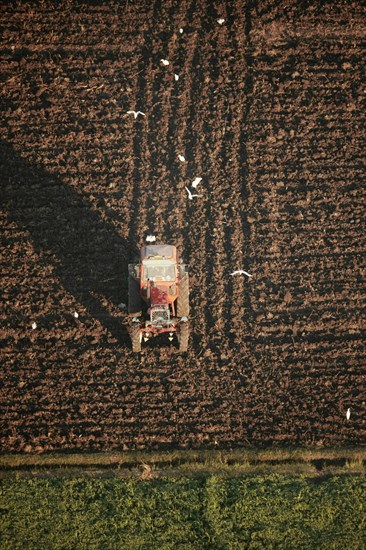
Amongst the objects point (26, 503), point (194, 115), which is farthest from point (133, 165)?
point (26, 503)

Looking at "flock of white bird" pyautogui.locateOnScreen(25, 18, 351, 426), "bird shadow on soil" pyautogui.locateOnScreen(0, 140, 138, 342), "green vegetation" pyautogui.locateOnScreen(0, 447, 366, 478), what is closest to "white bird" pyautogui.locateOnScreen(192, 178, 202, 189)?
"flock of white bird" pyautogui.locateOnScreen(25, 18, 351, 426)

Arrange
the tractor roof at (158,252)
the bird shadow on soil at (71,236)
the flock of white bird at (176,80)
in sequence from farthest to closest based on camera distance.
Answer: the flock of white bird at (176,80)
the bird shadow on soil at (71,236)
the tractor roof at (158,252)

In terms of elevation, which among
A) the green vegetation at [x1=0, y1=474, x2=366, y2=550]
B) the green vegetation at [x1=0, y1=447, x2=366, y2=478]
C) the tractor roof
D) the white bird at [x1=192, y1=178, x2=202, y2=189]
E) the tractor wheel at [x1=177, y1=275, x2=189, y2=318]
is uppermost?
the white bird at [x1=192, y1=178, x2=202, y2=189]

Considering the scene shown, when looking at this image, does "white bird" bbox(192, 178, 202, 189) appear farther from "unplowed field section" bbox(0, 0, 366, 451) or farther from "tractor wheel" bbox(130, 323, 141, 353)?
"tractor wheel" bbox(130, 323, 141, 353)

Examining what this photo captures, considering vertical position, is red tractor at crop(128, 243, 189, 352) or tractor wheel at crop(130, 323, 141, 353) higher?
red tractor at crop(128, 243, 189, 352)

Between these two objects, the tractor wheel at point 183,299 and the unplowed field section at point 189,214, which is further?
the unplowed field section at point 189,214

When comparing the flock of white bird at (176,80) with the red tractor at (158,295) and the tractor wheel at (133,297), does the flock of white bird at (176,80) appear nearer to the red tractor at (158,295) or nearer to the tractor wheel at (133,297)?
the red tractor at (158,295)

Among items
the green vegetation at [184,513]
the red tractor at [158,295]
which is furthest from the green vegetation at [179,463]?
the red tractor at [158,295]
